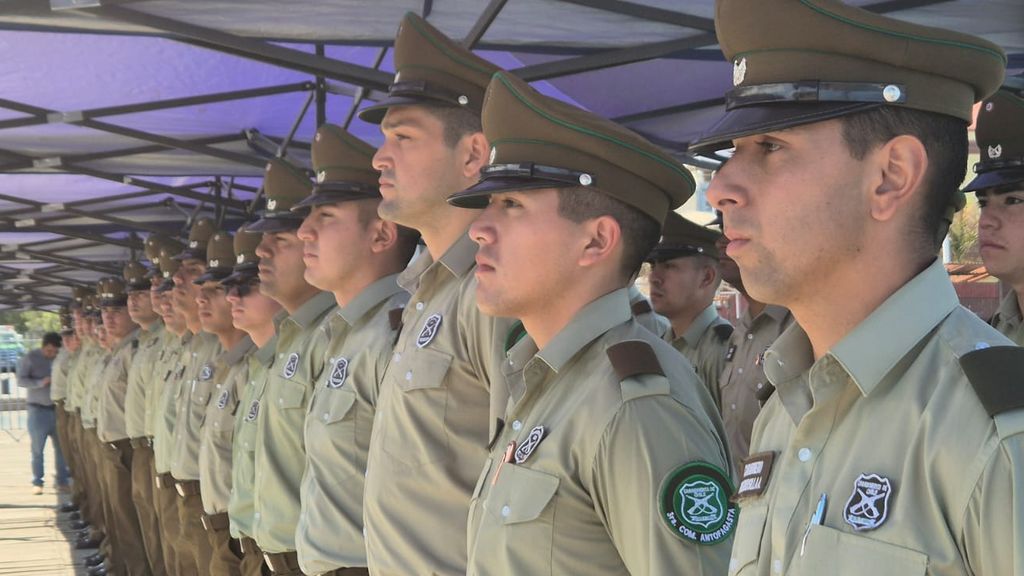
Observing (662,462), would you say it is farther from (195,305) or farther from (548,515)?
(195,305)

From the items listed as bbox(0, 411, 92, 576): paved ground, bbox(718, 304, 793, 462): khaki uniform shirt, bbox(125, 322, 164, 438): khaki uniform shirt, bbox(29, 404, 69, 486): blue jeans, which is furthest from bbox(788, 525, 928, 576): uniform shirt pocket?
bbox(29, 404, 69, 486): blue jeans

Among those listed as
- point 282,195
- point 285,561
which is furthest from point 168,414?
point 285,561

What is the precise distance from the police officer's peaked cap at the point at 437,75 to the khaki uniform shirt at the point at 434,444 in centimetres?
60

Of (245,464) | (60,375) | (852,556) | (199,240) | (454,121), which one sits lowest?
(852,556)

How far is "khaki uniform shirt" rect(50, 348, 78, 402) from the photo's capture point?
16.9 metres

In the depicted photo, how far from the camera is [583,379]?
2332 mm

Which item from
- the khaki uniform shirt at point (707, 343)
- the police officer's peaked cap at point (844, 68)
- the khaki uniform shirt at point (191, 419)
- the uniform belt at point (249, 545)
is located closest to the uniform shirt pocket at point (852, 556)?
the police officer's peaked cap at point (844, 68)

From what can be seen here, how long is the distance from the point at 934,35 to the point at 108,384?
1001cm

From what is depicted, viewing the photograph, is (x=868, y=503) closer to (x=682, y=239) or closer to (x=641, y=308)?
(x=641, y=308)

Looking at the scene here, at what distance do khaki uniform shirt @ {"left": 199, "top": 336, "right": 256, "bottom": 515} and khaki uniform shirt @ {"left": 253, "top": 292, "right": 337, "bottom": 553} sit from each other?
3.60 feet

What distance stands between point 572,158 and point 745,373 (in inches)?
105

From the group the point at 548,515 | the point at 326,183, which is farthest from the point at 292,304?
the point at 548,515

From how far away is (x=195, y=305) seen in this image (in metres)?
8.15

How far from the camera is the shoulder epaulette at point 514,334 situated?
2.77 m
